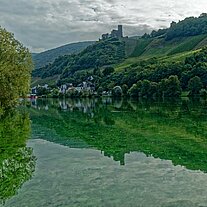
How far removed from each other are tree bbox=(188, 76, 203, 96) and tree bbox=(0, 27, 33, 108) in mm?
75612

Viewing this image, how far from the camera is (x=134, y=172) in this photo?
2269 centimetres

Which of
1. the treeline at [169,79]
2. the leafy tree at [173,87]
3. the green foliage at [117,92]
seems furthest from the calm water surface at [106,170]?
the green foliage at [117,92]

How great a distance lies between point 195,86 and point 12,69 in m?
84.2

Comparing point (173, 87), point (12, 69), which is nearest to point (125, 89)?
point (173, 87)

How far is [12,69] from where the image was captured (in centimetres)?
6988

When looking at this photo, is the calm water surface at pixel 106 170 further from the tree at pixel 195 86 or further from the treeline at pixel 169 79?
the treeline at pixel 169 79

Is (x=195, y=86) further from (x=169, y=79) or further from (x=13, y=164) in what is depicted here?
(x=13, y=164)

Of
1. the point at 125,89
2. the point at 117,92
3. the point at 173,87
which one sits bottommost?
the point at 117,92

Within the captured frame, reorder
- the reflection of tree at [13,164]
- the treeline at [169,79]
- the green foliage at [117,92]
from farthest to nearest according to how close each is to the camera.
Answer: the green foliage at [117,92] < the treeline at [169,79] < the reflection of tree at [13,164]

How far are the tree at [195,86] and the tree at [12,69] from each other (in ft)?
248

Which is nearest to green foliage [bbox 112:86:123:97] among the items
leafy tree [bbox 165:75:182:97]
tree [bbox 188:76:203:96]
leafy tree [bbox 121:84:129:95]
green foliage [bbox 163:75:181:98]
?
leafy tree [bbox 121:84:129:95]

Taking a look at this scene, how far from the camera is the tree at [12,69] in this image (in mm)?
67312

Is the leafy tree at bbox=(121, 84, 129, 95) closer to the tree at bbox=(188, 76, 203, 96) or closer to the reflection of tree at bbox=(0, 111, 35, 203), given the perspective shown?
the tree at bbox=(188, 76, 203, 96)

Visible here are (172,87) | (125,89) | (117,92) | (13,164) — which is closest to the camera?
(13,164)
